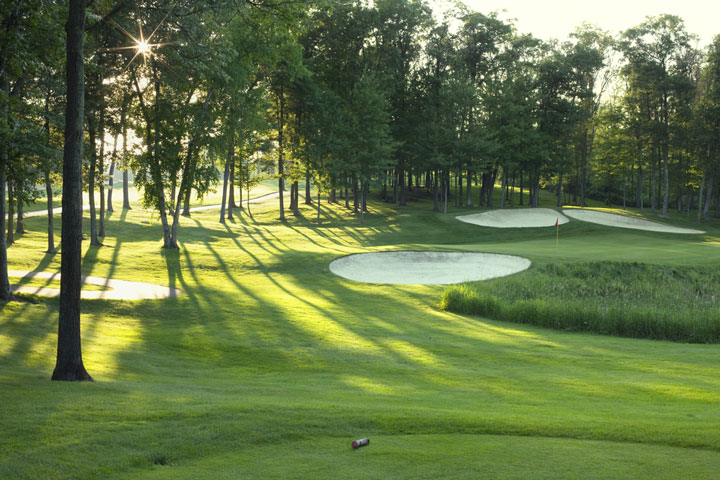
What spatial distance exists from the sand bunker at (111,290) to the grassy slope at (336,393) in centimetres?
80

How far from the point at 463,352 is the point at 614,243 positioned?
85.2ft

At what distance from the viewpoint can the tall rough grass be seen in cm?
1580

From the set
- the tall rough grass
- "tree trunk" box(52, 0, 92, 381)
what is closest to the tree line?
the tall rough grass

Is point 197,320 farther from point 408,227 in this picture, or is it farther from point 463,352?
point 408,227

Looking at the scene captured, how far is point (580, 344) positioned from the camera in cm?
1391

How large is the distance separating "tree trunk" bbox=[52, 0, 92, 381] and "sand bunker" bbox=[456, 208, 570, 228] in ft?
119

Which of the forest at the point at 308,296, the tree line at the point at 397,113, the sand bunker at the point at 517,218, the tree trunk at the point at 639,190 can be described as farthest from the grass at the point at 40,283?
the tree trunk at the point at 639,190

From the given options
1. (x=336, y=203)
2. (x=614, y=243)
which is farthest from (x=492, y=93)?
(x=614, y=243)

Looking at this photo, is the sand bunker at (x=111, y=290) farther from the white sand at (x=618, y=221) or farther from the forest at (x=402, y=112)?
the white sand at (x=618, y=221)

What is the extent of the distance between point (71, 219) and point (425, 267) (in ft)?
62.2

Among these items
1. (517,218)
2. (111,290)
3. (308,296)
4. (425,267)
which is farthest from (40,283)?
(517,218)

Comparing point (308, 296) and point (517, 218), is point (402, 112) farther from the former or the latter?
point (308, 296)

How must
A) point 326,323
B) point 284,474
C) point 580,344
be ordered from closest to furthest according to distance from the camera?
point 284,474, point 580,344, point 326,323

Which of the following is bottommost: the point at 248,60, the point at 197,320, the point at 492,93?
the point at 197,320
